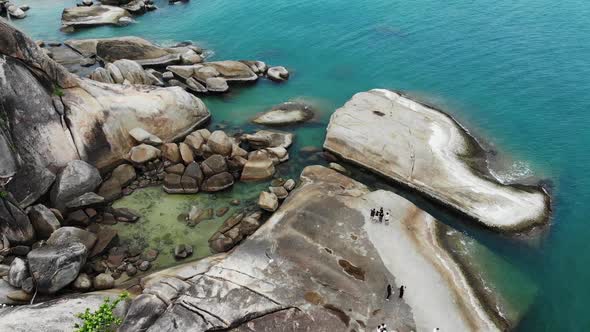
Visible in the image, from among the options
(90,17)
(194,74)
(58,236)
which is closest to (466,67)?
(194,74)

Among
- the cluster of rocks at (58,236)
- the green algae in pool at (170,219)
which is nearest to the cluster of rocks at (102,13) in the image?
the cluster of rocks at (58,236)

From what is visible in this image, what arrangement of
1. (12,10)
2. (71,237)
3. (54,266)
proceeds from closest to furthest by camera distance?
(54,266), (71,237), (12,10)

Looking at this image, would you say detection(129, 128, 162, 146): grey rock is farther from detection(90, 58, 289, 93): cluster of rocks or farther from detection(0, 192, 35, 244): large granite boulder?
detection(0, 192, 35, 244): large granite boulder

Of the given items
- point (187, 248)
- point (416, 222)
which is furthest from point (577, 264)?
point (187, 248)

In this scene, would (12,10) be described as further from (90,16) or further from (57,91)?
(57,91)

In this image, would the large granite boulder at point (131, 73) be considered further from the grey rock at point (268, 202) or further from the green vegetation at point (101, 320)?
the green vegetation at point (101, 320)

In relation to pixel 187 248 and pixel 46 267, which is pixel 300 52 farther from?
pixel 46 267
